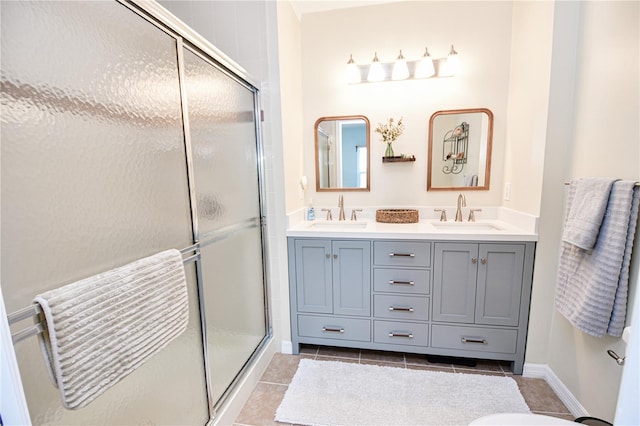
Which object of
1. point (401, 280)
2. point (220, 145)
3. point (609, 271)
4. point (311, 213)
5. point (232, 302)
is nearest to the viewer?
point (609, 271)

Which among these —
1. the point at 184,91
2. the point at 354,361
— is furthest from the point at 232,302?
the point at 184,91

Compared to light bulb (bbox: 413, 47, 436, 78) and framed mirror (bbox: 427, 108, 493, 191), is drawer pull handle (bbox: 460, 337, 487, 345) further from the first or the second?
light bulb (bbox: 413, 47, 436, 78)

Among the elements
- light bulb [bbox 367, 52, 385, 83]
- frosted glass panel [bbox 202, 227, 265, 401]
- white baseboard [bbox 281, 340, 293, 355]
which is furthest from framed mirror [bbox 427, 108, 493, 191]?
white baseboard [bbox 281, 340, 293, 355]

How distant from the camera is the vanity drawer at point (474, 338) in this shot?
1.72m

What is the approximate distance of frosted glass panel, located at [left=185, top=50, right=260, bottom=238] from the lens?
1.24 m

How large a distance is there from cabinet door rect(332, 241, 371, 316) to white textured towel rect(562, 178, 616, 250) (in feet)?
3.32

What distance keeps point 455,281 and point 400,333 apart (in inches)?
19.8

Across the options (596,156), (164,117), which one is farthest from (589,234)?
(164,117)

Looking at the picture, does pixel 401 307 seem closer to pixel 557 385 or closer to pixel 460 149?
pixel 557 385

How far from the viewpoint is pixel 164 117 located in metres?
1.05

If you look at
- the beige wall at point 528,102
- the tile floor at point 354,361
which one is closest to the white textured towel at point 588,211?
the beige wall at point 528,102

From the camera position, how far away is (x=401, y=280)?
1.79m

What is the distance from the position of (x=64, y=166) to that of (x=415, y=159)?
2.10m

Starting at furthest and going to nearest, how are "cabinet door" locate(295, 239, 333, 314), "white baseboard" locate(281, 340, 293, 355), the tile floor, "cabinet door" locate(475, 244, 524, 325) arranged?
1. "white baseboard" locate(281, 340, 293, 355)
2. "cabinet door" locate(295, 239, 333, 314)
3. "cabinet door" locate(475, 244, 524, 325)
4. the tile floor
